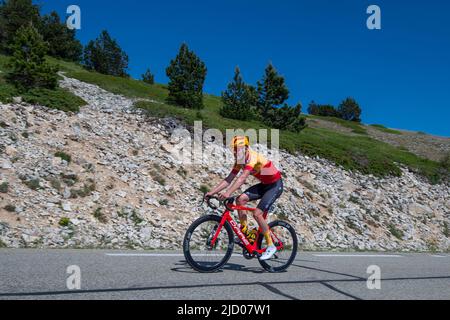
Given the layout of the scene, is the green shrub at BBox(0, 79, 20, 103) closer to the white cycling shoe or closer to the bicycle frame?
the bicycle frame

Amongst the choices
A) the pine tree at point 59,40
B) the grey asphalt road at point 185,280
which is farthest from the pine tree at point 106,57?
the grey asphalt road at point 185,280

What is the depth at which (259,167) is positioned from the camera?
22.9 feet

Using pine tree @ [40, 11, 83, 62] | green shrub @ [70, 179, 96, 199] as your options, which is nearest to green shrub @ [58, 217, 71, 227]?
green shrub @ [70, 179, 96, 199]

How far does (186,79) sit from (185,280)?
91.7ft

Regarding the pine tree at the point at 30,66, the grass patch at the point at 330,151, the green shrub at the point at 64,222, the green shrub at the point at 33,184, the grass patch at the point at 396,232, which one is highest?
the pine tree at the point at 30,66

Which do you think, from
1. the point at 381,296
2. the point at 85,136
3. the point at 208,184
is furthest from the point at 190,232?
the point at 85,136

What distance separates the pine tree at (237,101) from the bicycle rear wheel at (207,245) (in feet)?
83.9

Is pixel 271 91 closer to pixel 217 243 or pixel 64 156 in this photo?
pixel 64 156

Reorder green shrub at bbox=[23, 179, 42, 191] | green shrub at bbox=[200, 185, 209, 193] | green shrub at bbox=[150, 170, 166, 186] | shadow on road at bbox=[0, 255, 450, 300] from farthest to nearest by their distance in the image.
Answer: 1. green shrub at bbox=[200, 185, 209, 193]
2. green shrub at bbox=[150, 170, 166, 186]
3. green shrub at bbox=[23, 179, 42, 191]
4. shadow on road at bbox=[0, 255, 450, 300]

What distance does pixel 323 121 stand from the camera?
64.6 meters

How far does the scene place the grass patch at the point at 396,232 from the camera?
709 inches

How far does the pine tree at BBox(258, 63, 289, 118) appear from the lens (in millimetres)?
Answer: 36750

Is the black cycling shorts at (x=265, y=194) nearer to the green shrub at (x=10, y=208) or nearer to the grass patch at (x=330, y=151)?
the green shrub at (x=10, y=208)

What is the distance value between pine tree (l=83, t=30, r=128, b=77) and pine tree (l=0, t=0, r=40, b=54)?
8544 millimetres
